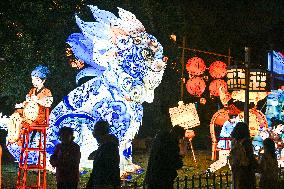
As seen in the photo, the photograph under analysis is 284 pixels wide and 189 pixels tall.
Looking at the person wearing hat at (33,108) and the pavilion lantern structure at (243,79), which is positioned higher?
the pavilion lantern structure at (243,79)

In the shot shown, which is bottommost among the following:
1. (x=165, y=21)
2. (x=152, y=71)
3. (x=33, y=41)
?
(x=152, y=71)

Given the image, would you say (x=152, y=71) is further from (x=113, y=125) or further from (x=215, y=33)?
(x=215, y=33)

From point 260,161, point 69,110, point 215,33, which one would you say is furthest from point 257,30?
point 260,161

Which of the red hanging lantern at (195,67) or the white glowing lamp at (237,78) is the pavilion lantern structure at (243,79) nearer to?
the white glowing lamp at (237,78)

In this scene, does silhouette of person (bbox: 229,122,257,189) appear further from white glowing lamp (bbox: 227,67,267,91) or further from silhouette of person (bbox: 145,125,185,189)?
white glowing lamp (bbox: 227,67,267,91)

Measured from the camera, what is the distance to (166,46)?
21531mm

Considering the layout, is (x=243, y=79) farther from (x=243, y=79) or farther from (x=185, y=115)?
(x=185, y=115)

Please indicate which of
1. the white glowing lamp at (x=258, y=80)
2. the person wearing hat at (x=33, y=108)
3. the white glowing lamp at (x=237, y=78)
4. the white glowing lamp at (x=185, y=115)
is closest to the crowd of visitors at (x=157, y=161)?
the person wearing hat at (x=33, y=108)

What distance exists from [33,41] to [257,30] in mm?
13002

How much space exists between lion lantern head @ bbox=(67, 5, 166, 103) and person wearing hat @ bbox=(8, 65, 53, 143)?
2065mm

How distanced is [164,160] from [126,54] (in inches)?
226

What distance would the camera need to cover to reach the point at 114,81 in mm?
13469

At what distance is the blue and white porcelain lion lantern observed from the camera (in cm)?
1330

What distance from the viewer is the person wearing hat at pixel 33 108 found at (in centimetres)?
1112
